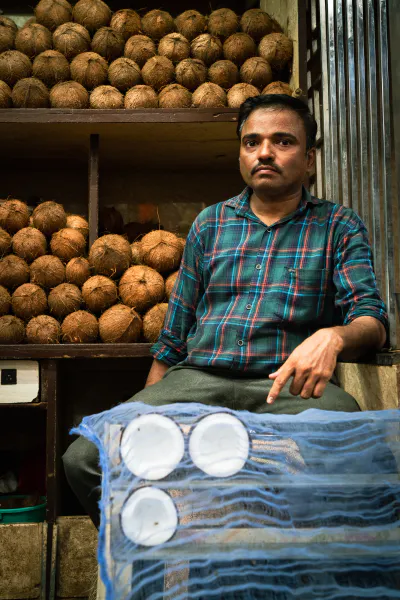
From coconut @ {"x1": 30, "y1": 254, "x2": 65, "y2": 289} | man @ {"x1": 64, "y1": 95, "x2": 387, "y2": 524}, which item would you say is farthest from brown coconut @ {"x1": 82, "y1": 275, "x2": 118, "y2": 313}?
man @ {"x1": 64, "y1": 95, "x2": 387, "y2": 524}

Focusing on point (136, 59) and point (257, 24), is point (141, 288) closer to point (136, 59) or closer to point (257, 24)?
point (136, 59)

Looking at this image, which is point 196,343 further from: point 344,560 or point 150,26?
point 150,26

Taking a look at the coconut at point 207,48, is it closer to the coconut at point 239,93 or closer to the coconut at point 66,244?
the coconut at point 239,93

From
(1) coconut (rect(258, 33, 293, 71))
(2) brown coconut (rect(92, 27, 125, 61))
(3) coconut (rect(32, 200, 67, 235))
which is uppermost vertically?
(2) brown coconut (rect(92, 27, 125, 61))

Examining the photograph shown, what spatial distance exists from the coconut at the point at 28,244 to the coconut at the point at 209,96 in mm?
1002

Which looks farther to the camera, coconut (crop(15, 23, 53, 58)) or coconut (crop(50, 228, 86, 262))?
coconut (crop(15, 23, 53, 58))

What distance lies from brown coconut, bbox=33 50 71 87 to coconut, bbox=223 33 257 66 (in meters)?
0.84

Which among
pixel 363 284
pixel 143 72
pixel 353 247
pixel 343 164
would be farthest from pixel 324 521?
pixel 143 72

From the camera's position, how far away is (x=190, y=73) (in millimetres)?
3215

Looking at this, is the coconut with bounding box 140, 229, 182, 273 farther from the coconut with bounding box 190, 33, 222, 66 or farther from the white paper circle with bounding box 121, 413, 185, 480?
the white paper circle with bounding box 121, 413, 185, 480

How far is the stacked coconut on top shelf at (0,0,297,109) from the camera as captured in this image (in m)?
3.14

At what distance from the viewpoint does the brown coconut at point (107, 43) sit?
3.34m

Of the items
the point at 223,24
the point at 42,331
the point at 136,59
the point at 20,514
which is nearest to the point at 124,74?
the point at 136,59

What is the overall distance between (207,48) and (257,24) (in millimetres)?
307
